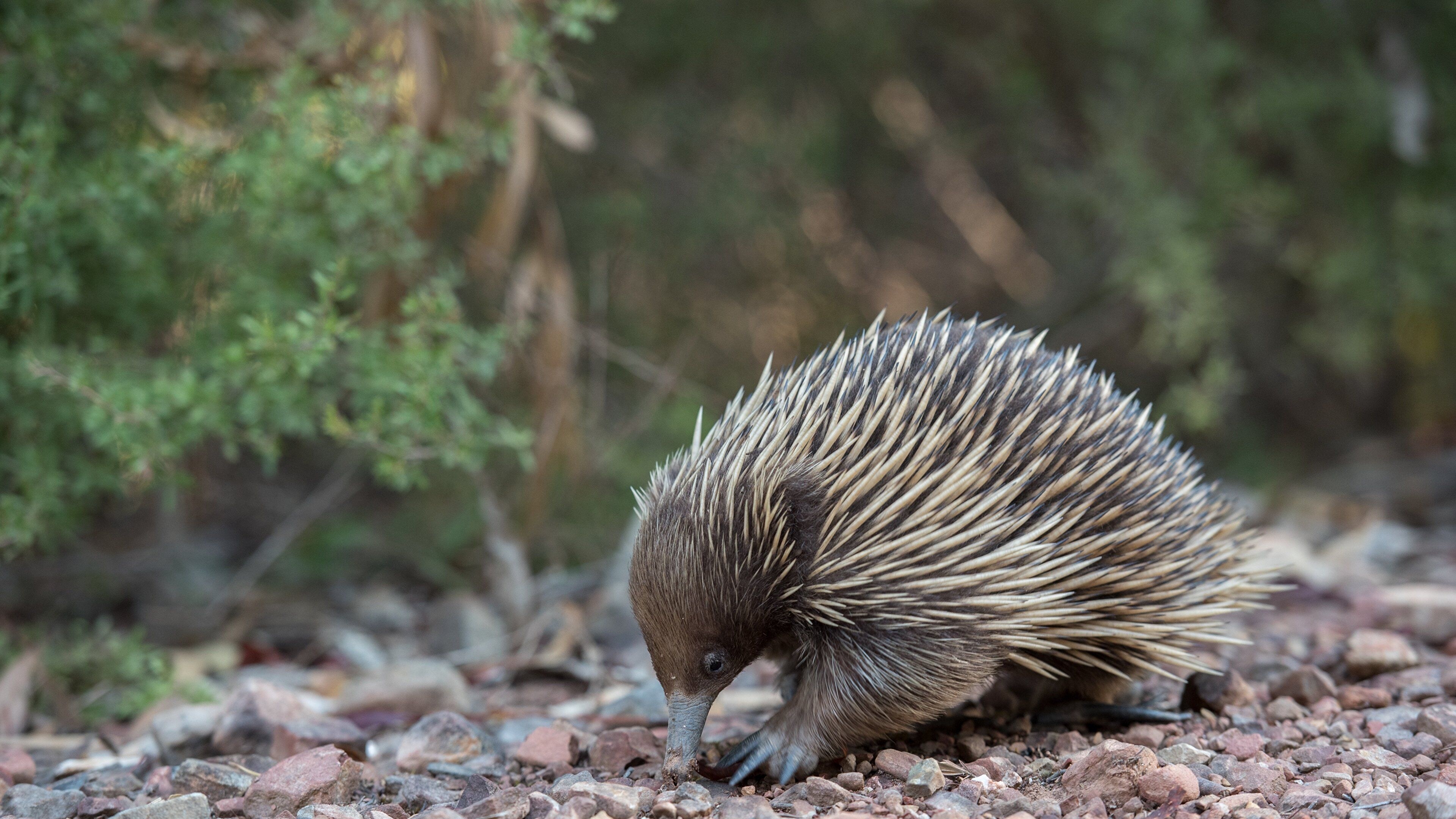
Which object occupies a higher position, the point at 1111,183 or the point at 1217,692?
the point at 1111,183

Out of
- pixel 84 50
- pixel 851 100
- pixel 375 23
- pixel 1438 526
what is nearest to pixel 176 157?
pixel 84 50

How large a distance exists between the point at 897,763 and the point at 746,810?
46cm

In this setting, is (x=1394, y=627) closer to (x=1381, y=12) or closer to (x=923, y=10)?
(x=1381, y=12)

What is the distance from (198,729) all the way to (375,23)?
2.43 m

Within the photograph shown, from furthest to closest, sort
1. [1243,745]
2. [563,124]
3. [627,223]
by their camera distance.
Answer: [627,223]
[563,124]
[1243,745]

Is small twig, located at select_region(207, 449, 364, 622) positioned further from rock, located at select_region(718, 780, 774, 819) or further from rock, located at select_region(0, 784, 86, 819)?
rock, located at select_region(718, 780, 774, 819)

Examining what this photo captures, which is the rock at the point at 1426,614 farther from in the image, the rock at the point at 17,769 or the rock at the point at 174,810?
the rock at the point at 17,769

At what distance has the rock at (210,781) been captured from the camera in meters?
2.70

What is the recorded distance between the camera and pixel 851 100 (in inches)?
285

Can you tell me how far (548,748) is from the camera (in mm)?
2936

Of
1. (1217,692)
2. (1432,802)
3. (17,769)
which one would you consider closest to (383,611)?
(17,769)

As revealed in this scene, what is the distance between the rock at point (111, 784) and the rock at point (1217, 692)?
103 inches

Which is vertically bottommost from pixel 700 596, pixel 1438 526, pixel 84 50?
pixel 700 596

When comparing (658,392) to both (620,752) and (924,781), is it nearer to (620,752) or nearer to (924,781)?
(620,752)
